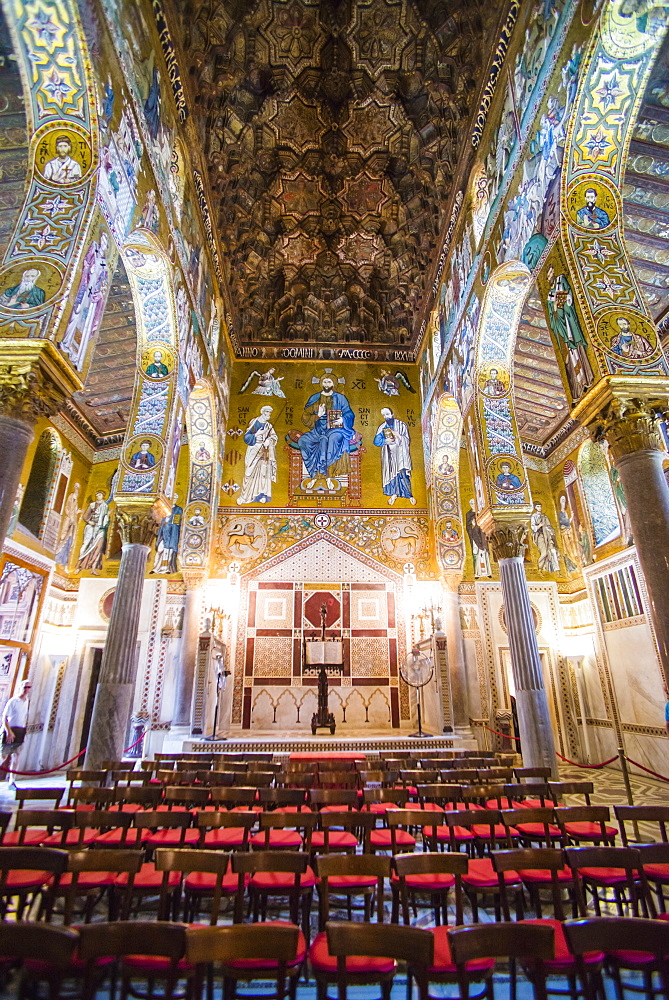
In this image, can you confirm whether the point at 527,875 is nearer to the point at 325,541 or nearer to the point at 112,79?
the point at 112,79

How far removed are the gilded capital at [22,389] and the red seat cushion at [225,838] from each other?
184 inches

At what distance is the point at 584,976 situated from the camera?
2.26m

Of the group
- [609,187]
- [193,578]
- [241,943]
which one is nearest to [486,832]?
[241,943]

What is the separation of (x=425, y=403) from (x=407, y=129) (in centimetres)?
737

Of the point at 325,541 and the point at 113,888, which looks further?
the point at 325,541

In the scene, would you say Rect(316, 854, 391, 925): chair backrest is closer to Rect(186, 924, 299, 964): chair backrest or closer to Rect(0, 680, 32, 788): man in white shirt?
Rect(186, 924, 299, 964): chair backrest

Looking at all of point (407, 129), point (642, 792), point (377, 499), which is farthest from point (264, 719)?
point (407, 129)

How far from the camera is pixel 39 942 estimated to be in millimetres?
2086

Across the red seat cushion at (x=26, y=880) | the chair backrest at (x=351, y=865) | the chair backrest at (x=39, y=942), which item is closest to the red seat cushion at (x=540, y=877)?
the chair backrest at (x=351, y=865)

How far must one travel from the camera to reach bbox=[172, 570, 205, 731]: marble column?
13848 mm

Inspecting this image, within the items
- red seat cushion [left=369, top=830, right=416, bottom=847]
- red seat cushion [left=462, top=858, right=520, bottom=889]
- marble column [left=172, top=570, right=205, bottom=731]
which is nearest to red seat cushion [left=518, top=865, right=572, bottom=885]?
red seat cushion [left=462, top=858, right=520, bottom=889]

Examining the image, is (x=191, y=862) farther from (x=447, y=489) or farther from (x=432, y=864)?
(x=447, y=489)

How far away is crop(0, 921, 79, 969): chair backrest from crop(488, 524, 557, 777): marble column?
7985 millimetres

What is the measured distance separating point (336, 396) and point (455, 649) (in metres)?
8.93
